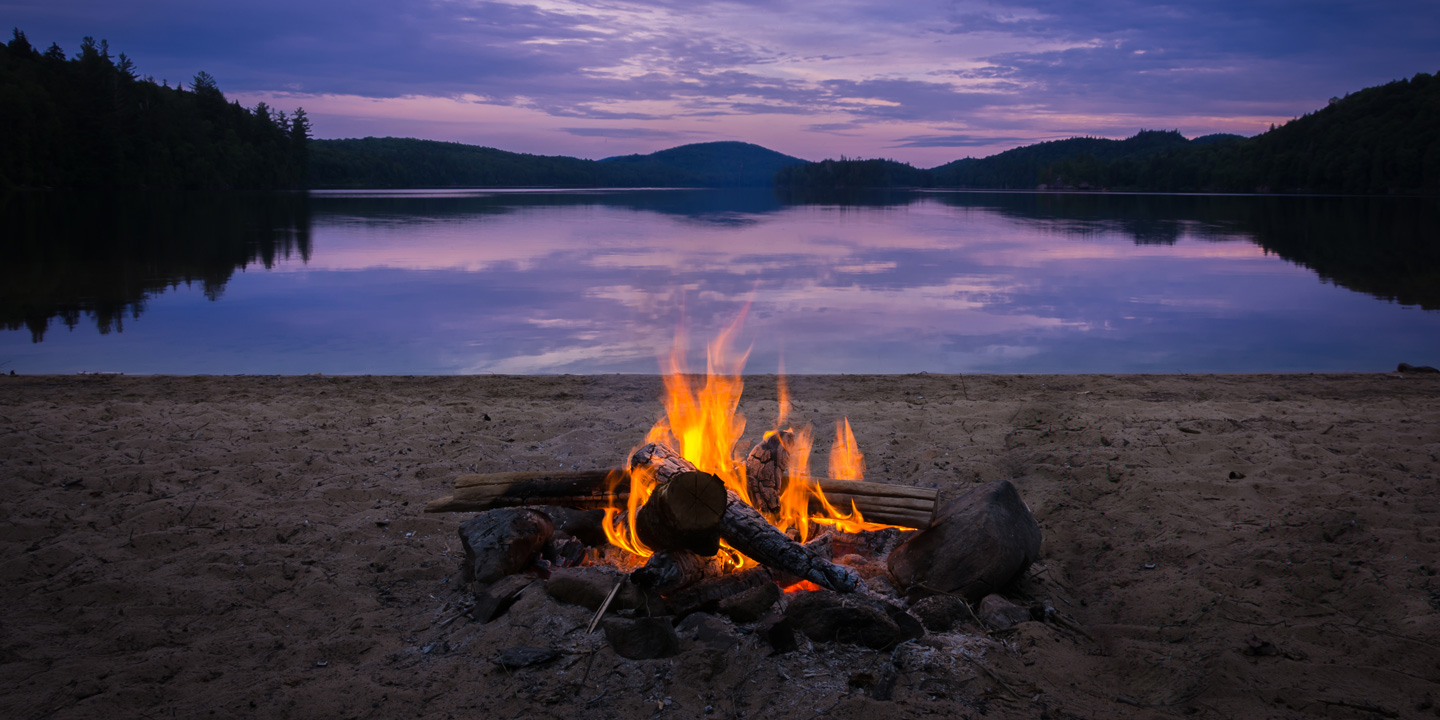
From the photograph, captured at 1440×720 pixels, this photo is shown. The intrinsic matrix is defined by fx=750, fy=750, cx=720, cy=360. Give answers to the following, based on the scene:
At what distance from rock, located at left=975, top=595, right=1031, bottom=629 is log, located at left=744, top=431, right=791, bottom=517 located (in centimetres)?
120

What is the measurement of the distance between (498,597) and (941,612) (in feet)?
6.63

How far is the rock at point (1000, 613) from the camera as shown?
3.33 metres

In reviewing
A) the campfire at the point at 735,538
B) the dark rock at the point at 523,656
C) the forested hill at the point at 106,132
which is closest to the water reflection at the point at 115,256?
the campfire at the point at 735,538

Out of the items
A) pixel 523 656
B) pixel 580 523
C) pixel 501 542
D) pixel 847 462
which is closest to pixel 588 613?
pixel 523 656

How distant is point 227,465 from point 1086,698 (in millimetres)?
5468

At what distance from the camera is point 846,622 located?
10.4 ft

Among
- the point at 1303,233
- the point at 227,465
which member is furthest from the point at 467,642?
the point at 1303,233

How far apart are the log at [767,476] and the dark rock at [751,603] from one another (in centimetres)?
82

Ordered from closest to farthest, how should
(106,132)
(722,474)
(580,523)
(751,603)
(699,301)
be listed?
(751,603), (580,523), (722,474), (699,301), (106,132)

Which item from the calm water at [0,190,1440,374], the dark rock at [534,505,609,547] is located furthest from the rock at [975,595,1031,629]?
the calm water at [0,190,1440,374]

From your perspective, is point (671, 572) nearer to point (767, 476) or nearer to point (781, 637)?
point (781, 637)

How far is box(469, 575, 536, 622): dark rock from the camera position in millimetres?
3449

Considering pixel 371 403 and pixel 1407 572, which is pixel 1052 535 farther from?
pixel 371 403

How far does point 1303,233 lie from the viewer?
107ft
